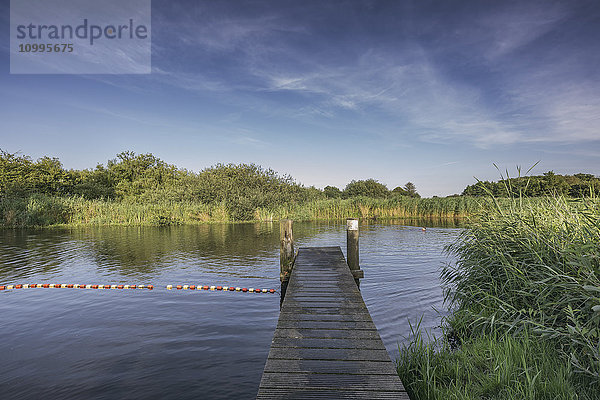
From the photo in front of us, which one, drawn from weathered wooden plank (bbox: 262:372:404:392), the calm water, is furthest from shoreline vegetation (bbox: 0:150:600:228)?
weathered wooden plank (bbox: 262:372:404:392)

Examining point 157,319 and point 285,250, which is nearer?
point 157,319

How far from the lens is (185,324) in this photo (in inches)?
270

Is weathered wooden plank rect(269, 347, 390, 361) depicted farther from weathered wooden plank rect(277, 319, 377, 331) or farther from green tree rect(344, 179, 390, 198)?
green tree rect(344, 179, 390, 198)

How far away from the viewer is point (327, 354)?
3559 mm

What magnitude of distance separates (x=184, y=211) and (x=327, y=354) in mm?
30420

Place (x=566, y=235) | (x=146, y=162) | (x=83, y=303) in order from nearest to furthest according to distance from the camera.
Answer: (x=566, y=235), (x=83, y=303), (x=146, y=162)

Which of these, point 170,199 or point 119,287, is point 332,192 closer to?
point 170,199

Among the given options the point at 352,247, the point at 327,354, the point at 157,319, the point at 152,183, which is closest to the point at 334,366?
the point at 327,354

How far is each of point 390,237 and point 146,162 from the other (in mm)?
36644

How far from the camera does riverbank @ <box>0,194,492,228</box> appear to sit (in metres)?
27.9

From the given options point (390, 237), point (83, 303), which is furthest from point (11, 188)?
point (390, 237)

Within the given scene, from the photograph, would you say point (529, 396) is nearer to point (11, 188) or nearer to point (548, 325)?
point (548, 325)

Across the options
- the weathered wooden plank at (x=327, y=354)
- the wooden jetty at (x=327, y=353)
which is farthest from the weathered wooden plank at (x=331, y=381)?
the weathered wooden plank at (x=327, y=354)

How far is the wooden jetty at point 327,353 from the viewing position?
291 cm
